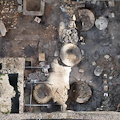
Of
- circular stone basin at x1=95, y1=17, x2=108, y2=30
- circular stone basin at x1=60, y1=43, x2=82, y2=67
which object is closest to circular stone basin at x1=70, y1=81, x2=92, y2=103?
circular stone basin at x1=60, y1=43, x2=82, y2=67

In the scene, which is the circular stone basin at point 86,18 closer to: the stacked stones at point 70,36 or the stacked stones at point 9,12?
the stacked stones at point 70,36

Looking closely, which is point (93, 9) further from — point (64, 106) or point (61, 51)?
point (64, 106)

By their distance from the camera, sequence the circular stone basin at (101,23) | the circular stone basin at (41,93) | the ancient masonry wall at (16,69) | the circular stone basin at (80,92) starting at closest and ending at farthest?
the ancient masonry wall at (16,69) < the circular stone basin at (41,93) < the circular stone basin at (80,92) < the circular stone basin at (101,23)

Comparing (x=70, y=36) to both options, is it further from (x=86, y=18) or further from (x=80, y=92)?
(x=80, y=92)

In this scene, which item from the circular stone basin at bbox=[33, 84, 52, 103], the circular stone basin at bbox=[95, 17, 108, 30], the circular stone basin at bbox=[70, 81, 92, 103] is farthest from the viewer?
the circular stone basin at bbox=[95, 17, 108, 30]

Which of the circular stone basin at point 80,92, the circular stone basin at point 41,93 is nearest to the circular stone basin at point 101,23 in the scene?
the circular stone basin at point 80,92

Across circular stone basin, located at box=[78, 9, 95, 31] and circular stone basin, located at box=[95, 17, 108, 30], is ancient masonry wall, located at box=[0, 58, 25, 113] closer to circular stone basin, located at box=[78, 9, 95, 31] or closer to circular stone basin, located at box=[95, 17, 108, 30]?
circular stone basin, located at box=[78, 9, 95, 31]

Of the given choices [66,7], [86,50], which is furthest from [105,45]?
[66,7]

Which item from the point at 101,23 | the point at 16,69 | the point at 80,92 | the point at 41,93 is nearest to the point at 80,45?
the point at 101,23
